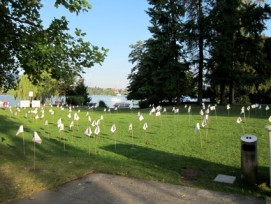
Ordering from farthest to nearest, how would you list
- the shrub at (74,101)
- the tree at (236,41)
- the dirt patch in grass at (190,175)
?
the shrub at (74,101)
the tree at (236,41)
the dirt patch in grass at (190,175)

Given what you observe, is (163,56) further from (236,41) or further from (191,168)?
(191,168)

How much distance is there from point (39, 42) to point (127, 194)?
3.73m

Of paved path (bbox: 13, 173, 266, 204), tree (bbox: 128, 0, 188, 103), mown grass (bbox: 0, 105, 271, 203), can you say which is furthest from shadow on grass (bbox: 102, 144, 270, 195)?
tree (bbox: 128, 0, 188, 103)

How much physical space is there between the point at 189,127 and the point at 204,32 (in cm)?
2206

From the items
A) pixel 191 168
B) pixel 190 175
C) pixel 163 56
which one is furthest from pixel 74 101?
pixel 190 175

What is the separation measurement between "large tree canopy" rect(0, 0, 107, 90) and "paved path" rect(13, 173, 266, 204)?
268cm

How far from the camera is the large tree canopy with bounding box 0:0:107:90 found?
680 cm

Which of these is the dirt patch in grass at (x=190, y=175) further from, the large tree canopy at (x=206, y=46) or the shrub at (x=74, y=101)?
the shrub at (x=74, y=101)

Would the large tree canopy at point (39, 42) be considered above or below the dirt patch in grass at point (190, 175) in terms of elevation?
above

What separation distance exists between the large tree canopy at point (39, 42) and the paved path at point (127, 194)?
2.68 metres

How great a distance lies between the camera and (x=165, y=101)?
42.2 m

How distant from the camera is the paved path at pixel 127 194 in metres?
5.39

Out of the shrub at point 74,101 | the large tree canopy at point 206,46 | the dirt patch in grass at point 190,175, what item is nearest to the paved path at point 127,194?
the dirt patch in grass at point 190,175

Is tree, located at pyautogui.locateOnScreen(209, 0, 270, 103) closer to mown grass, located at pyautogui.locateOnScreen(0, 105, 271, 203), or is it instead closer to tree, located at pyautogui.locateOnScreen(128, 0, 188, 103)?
tree, located at pyautogui.locateOnScreen(128, 0, 188, 103)
